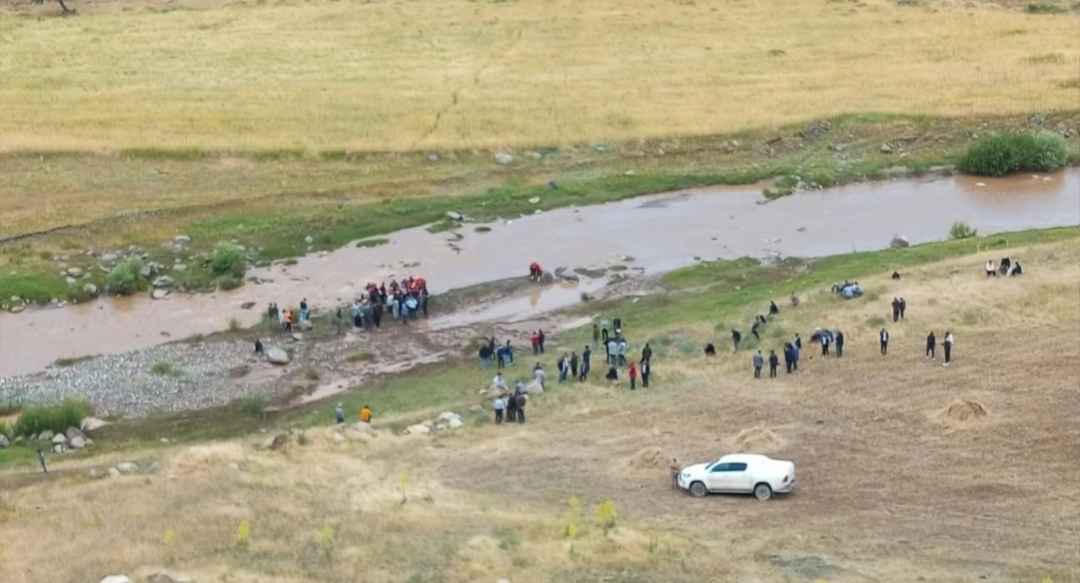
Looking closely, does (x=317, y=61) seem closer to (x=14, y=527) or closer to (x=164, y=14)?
(x=164, y=14)

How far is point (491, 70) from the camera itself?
266ft

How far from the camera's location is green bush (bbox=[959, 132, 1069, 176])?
6594cm

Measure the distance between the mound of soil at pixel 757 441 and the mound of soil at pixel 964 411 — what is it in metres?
4.24

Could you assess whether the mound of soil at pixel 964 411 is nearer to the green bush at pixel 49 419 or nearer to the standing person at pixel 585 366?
the standing person at pixel 585 366

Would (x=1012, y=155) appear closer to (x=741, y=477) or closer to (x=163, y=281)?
(x=163, y=281)

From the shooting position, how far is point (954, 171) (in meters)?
67.1

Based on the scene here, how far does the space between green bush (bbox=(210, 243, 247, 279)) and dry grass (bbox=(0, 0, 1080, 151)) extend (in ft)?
45.0

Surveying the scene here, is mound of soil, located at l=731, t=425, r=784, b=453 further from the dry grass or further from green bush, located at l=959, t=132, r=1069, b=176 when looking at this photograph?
the dry grass

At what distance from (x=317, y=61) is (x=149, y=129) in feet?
49.0

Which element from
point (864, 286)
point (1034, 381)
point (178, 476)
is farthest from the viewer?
point (864, 286)

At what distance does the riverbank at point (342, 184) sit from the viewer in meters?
56.8

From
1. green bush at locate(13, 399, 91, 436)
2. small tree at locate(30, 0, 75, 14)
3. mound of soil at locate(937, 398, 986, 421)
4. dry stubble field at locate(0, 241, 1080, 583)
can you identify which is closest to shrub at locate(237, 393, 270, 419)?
green bush at locate(13, 399, 91, 436)

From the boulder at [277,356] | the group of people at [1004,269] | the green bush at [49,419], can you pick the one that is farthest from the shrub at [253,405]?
the group of people at [1004,269]

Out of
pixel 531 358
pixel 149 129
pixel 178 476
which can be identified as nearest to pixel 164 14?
pixel 149 129
